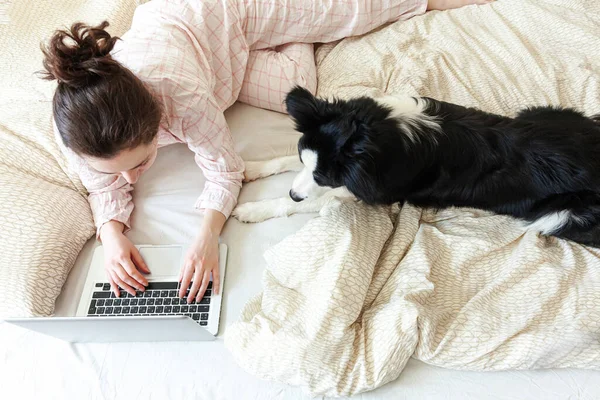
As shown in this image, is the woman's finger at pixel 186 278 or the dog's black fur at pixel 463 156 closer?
the dog's black fur at pixel 463 156

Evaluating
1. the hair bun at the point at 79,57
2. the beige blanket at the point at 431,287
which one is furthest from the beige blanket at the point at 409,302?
the hair bun at the point at 79,57

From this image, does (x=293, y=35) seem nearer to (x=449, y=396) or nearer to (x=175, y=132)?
(x=175, y=132)

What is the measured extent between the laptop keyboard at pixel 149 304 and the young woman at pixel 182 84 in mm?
34

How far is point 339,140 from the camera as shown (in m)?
1.19

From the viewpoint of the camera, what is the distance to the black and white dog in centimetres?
121

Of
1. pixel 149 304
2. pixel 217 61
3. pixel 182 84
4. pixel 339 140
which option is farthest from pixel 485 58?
pixel 149 304

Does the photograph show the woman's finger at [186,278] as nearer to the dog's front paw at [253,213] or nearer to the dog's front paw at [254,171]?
the dog's front paw at [253,213]

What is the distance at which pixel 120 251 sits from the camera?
4.64 feet

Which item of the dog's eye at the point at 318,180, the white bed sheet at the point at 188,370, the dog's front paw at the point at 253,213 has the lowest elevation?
the white bed sheet at the point at 188,370

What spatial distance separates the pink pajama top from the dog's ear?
0.30 m

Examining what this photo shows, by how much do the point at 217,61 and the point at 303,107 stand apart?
22.8 inches

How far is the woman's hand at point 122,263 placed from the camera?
4.56 feet

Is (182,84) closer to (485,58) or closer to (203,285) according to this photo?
(203,285)

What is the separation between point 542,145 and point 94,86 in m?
1.32
